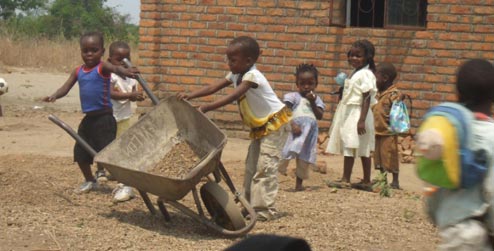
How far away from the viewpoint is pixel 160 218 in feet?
21.7

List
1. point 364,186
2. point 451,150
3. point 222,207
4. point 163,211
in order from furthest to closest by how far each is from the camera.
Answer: point 364,186
point 163,211
point 222,207
point 451,150

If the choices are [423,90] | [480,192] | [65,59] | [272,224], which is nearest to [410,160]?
[423,90]

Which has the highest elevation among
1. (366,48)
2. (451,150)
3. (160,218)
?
(366,48)

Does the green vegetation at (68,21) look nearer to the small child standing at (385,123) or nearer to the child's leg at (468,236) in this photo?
the small child standing at (385,123)

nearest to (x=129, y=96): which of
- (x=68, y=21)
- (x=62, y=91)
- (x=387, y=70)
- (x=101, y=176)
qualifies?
(x=62, y=91)

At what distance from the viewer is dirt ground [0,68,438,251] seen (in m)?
5.86

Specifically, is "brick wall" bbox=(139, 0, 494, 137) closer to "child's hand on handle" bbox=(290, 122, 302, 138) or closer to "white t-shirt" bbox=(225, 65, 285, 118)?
"child's hand on handle" bbox=(290, 122, 302, 138)

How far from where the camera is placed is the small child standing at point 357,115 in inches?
326

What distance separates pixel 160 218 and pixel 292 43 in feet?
14.4

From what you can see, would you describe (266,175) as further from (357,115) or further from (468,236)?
(468,236)

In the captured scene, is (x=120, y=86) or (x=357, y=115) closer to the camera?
(x=357, y=115)

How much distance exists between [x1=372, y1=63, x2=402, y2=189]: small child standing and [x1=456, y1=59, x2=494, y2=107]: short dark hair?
4914 millimetres

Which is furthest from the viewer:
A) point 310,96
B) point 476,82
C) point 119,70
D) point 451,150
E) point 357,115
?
point 357,115

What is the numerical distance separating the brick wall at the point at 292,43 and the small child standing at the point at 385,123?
1.45m
